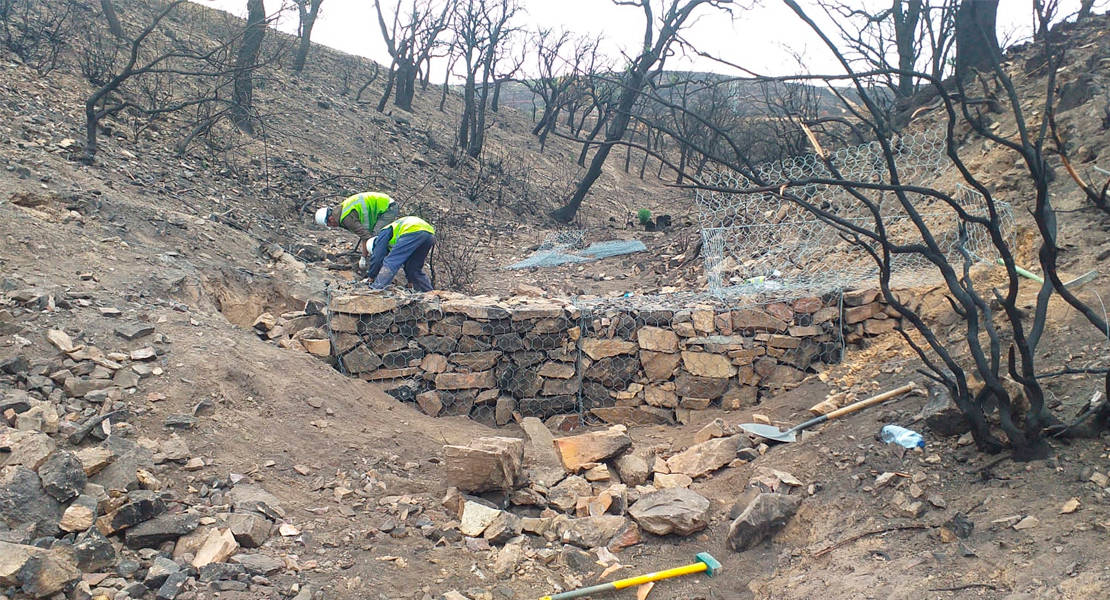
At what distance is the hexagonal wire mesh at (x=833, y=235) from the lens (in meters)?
4.98

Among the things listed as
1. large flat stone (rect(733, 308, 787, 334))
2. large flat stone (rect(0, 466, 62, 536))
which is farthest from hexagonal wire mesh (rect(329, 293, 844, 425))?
large flat stone (rect(0, 466, 62, 536))

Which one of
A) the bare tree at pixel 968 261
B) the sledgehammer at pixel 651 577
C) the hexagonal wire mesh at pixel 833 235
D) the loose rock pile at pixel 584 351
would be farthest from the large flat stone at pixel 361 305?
the bare tree at pixel 968 261

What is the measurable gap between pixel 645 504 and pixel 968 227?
362 cm

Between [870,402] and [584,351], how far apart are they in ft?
6.37

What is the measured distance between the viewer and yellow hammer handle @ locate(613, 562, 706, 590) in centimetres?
268

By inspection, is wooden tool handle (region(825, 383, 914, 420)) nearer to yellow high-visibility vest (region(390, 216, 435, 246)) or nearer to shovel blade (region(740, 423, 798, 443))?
shovel blade (region(740, 423, 798, 443))

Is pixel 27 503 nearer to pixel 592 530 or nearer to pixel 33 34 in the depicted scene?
pixel 592 530

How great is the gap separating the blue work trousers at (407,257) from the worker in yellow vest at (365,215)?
0.49 meters

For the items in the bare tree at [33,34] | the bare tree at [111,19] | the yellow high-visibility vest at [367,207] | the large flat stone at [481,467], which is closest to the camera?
the large flat stone at [481,467]

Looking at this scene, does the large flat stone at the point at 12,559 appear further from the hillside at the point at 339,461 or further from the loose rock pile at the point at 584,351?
the loose rock pile at the point at 584,351

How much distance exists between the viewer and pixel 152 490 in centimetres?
264

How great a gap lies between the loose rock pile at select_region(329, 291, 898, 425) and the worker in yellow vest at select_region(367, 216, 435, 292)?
0.82 meters

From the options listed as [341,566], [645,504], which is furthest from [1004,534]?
[341,566]

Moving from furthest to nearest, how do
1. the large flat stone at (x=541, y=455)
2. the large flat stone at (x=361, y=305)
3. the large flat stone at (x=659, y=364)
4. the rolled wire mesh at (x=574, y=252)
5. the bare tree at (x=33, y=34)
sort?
1. the rolled wire mesh at (x=574, y=252)
2. the bare tree at (x=33, y=34)
3. the large flat stone at (x=659, y=364)
4. the large flat stone at (x=361, y=305)
5. the large flat stone at (x=541, y=455)
